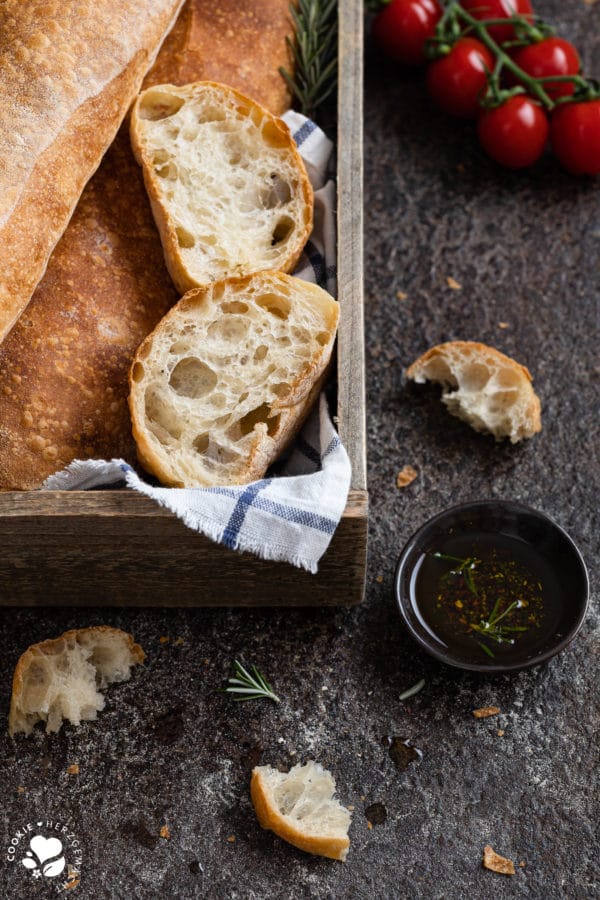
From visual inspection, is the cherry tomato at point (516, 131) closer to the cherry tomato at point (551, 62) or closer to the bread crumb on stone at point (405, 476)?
the cherry tomato at point (551, 62)

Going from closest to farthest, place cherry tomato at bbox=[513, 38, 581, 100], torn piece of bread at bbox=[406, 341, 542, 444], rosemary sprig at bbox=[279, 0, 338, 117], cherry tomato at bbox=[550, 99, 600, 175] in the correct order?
torn piece of bread at bbox=[406, 341, 542, 444] → rosemary sprig at bbox=[279, 0, 338, 117] → cherry tomato at bbox=[550, 99, 600, 175] → cherry tomato at bbox=[513, 38, 581, 100]

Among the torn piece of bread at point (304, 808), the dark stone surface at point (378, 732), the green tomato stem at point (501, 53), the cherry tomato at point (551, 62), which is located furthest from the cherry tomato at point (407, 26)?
the torn piece of bread at point (304, 808)

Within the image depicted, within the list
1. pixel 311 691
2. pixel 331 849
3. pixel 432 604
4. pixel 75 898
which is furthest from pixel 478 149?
pixel 75 898

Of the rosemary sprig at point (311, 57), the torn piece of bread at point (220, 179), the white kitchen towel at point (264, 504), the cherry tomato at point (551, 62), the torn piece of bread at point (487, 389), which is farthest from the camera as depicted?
the cherry tomato at point (551, 62)

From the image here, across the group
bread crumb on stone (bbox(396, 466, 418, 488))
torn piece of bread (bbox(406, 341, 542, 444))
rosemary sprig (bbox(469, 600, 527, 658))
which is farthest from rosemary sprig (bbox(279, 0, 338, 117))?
rosemary sprig (bbox(469, 600, 527, 658))

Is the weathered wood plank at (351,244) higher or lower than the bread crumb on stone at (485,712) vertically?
higher

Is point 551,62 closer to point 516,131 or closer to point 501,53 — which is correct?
point 501,53

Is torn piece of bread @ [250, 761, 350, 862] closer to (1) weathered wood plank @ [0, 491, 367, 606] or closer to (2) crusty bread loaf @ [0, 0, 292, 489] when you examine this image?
(1) weathered wood plank @ [0, 491, 367, 606]
